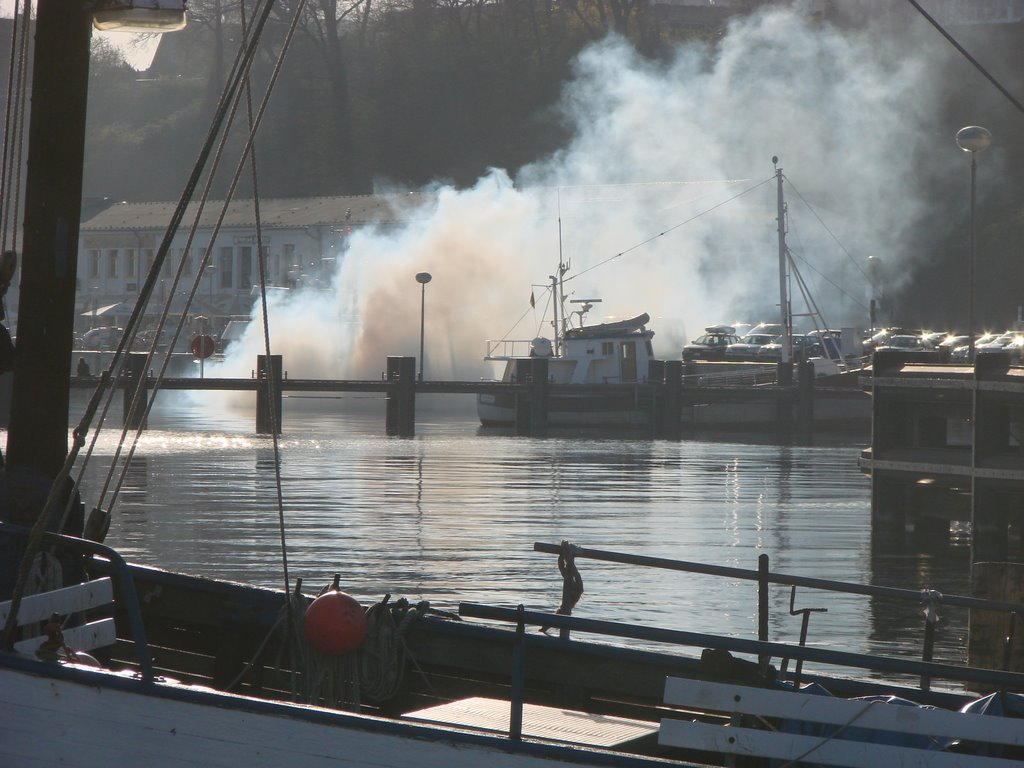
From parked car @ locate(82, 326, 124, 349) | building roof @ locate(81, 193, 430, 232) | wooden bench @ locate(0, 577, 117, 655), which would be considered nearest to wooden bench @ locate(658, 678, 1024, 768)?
wooden bench @ locate(0, 577, 117, 655)

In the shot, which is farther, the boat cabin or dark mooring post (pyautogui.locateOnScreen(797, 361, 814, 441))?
the boat cabin

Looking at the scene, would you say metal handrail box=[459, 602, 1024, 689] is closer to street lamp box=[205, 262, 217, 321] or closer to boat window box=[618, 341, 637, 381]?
boat window box=[618, 341, 637, 381]

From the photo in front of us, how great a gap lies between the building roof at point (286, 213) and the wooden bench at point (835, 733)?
210 feet

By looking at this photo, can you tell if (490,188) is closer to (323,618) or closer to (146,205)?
(146,205)

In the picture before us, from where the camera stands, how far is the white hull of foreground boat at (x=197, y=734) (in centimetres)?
517

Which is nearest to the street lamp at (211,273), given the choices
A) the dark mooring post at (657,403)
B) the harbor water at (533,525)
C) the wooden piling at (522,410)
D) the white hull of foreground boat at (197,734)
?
the wooden piling at (522,410)

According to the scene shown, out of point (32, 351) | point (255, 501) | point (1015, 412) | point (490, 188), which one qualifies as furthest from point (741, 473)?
point (490, 188)

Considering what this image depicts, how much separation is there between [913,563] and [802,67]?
6547 centimetres

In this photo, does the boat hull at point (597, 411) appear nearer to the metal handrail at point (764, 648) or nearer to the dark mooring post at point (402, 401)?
the dark mooring post at point (402, 401)

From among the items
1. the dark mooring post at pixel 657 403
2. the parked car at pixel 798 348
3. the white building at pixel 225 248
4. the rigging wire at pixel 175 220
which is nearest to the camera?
the rigging wire at pixel 175 220

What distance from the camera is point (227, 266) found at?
7638cm

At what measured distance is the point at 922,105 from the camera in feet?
245

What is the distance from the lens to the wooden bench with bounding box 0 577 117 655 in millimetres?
5531

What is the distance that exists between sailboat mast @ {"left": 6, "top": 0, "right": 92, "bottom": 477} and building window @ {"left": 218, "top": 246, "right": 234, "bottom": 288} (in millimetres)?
70433
